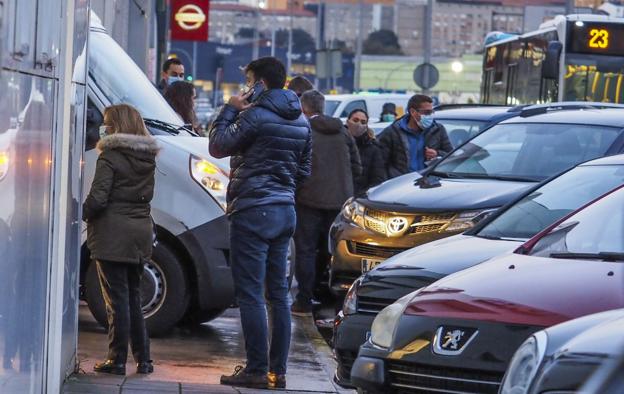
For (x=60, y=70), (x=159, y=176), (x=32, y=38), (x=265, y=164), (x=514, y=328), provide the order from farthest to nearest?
(x=159, y=176) < (x=265, y=164) < (x=60, y=70) < (x=514, y=328) < (x=32, y=38)

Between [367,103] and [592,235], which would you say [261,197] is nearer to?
[592,235]

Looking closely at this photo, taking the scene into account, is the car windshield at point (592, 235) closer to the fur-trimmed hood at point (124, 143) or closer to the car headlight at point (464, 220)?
the fur-trimmed hood at point (124, 143)

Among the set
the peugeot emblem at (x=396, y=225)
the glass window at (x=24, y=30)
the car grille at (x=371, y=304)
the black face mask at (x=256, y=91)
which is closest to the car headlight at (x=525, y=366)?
the glass window at (x=24, y=30)

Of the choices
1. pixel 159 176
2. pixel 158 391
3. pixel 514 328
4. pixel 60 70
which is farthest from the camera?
pixel 159 176

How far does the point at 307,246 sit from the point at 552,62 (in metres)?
9.60

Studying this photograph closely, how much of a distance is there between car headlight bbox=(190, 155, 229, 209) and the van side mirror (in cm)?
1158

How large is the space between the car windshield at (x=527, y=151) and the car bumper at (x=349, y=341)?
331 centimetres

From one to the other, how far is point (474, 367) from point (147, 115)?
504cm

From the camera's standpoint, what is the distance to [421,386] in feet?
21.8

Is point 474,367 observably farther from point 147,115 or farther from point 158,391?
point 147,115

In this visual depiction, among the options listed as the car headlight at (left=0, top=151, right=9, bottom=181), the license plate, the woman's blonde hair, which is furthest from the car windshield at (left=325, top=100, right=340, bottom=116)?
the car headlight at (left=0, top=151, right=9, bottom=181)

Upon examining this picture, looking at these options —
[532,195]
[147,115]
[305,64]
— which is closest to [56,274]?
[532,195]

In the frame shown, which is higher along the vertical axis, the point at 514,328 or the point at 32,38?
the point at 32,38

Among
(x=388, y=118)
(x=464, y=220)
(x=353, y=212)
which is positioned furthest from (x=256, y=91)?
(x=388, y=118)
